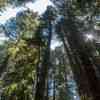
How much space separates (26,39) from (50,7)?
55.9 inches

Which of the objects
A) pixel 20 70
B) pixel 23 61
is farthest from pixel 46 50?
pixel 20 70

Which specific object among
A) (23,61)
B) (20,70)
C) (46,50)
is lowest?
(20,70)

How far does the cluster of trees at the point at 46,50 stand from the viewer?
580cm

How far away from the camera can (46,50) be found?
6629 millimetres

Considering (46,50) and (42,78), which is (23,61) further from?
(42,78)

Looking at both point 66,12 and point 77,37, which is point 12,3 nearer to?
point 66,12

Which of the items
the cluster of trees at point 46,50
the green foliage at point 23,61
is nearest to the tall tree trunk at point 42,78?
the cluster of trees at point 46,50

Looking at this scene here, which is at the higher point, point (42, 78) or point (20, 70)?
point (20, 70)

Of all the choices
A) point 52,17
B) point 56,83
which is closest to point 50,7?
point 52,17

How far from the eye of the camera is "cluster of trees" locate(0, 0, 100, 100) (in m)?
5.80

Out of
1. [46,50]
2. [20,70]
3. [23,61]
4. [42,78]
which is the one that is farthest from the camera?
[23,61]

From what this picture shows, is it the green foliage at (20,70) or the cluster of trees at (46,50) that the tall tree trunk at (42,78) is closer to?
the cluster of trees at (46,50)

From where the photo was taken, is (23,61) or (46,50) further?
(23,61)

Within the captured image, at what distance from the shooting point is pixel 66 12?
6.56 meters
